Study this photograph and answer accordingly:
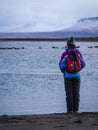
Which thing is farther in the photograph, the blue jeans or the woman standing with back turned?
the blue jeans

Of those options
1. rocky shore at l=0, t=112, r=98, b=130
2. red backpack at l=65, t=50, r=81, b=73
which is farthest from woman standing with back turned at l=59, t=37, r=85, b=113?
rocky shore at l=0, t=112, r=98, b=130

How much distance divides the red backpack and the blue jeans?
0.79 feet

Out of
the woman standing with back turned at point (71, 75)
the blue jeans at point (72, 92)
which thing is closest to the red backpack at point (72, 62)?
the woman standing with back turned at point (71, 75)

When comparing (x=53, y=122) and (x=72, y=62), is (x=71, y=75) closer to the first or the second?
(x=72, y=62)

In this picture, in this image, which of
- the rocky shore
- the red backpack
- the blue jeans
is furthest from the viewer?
the blue jeans

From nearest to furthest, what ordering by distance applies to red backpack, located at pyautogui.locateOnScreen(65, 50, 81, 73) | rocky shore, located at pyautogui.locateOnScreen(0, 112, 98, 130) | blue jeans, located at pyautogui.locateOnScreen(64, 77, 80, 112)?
rocky shore, located at pyautogui.locateOnScreen(0, 112, 98, 130)
red backpack, located at pyautogui.locateOnScreen(65, 50, 81, 73)
blue jeans, located at pyautogui.locateOnScreen(64, 77, 80, 112)

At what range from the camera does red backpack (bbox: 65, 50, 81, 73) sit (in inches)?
423

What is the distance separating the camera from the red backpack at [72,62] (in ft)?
35.3

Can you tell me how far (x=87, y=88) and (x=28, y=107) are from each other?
633 centimetres

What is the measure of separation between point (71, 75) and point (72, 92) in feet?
1.42

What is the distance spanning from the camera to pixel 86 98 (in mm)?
17859

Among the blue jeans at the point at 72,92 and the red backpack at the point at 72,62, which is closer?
the red backpack at the point at 72,62

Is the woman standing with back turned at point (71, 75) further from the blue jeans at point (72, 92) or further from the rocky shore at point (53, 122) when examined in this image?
the rocky shore at point (53, 122)

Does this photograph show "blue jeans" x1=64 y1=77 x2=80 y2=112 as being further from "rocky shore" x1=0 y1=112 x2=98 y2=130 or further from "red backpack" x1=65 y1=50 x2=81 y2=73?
"rocky shore" x1=0 y1=112 x2=98 y2=130
